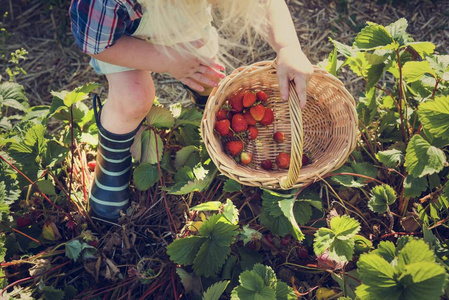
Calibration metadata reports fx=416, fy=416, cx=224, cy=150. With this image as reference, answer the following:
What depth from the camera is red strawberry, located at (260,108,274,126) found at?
1.44 m

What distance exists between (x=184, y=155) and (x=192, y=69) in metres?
0.31

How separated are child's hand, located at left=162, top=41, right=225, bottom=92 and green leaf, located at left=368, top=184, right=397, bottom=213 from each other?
1.92ft

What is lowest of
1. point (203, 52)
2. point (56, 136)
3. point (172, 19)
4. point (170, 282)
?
point (170, 282)

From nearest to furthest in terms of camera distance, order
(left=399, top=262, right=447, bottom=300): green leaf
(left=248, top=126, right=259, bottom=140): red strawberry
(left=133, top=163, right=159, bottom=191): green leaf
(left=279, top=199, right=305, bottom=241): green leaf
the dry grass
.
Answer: (left=399, top=262, right=447, bottom=300): green leaf, (left=279, top=199, right=305, bottom=241): green leaf, (left=133, top=163, right=159, bottom=191): green leaf, (left=248, top=126, right=259, bottom=140): red strawberry, the dry grass

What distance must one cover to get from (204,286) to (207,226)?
19 cm

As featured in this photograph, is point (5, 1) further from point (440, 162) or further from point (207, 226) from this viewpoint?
point (440, 162)

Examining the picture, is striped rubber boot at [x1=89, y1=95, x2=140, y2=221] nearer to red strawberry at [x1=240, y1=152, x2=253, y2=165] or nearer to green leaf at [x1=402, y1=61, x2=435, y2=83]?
red strawberry at [x1=240, y1=152, x2=253, y2=165]

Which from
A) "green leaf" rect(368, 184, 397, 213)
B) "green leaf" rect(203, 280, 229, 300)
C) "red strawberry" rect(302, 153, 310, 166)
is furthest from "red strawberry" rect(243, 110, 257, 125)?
"green leaf" rect(203, 280, 229, 300)

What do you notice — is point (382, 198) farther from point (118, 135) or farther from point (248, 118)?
point (118, 135)

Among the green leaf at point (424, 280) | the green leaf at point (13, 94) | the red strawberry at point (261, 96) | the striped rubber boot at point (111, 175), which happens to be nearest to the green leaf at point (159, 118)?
the striped rubber boot at point (111, 175)

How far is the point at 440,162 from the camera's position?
107cm

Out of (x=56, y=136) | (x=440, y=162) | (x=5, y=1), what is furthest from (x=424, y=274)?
(x=5, y=1)

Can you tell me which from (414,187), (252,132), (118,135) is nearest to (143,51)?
(118,135)

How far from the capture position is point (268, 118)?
1.44m
